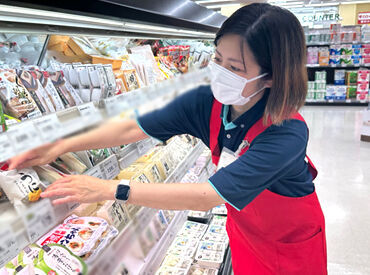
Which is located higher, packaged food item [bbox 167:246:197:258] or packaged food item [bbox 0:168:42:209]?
packaged food item [bbox 0:168:42:209]

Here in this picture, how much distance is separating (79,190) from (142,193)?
0.51 feet

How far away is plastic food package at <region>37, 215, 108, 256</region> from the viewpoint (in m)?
0.95

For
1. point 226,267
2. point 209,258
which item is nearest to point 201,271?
point 209,258

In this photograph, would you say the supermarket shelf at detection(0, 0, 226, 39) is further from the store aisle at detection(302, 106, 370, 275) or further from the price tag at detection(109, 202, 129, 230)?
the store aisle at detection(302, 106, 370, 275)

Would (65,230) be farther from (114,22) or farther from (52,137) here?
(114,22)

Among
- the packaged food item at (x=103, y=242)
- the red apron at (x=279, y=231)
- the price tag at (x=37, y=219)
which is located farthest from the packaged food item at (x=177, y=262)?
the price tag at (x=37, y=219)

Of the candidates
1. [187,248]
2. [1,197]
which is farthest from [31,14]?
[187,248]

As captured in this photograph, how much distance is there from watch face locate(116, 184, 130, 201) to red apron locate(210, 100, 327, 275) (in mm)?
455

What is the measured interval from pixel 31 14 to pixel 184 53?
1574mm

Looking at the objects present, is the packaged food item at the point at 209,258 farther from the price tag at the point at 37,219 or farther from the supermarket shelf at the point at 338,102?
the supermarket shelf at the point at 338,102

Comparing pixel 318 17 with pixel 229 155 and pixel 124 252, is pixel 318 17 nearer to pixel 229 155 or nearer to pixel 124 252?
pixel 229 155

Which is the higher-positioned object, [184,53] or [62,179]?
[184,53]

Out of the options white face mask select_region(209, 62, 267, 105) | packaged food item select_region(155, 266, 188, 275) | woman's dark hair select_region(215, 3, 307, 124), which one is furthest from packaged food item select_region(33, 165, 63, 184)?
packaged food item select_region(155, 266, 188, 275)

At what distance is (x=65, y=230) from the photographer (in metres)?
1.01
